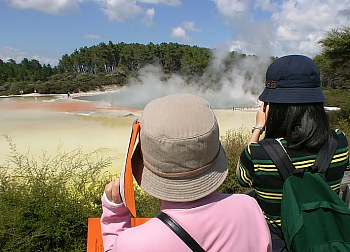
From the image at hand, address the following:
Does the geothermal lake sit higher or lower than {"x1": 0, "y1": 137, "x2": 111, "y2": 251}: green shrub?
lower

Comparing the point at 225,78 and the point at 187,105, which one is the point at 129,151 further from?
the point at 225,78

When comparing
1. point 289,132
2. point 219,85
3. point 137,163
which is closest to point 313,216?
point 289,132

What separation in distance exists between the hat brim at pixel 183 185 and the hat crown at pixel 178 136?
21 millimetres

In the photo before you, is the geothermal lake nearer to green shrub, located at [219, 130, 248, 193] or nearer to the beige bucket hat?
green shrub, located at [219, 130, 248, 193]

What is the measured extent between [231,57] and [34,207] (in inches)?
1716

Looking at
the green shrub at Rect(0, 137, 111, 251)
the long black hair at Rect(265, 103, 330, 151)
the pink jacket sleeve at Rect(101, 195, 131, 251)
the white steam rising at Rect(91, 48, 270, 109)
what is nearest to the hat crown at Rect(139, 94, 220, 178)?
the pink jacket sleeve at Rect(101, 195, 131, 251)

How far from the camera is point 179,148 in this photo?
99 cm

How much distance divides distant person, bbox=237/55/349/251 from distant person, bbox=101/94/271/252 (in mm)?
293

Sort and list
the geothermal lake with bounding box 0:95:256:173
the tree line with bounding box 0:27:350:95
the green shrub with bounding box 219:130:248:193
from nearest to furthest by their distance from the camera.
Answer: the green shrub with bounding box 219:130:248:193 < the geothermal lake with bounding box 0:95:256:173 < the tree line with bounding box 0:27:350:95

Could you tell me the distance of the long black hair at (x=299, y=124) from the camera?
1.36 meters

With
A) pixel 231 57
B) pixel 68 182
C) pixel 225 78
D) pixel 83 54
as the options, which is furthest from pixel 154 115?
pixel 83 54

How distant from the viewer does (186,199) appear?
1.02 metres

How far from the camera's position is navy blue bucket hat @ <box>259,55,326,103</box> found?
55.9 inches

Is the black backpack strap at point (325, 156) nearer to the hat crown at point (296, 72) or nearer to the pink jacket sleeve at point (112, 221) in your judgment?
the hat crown at point (296, 72)
